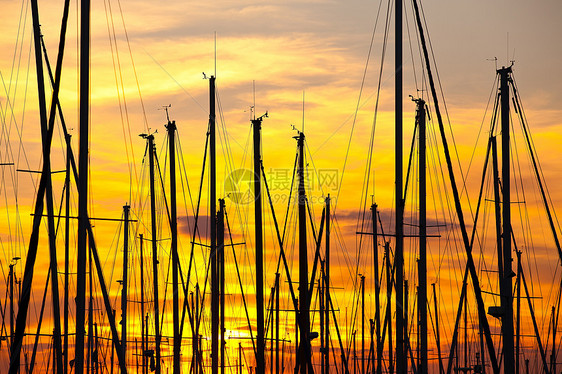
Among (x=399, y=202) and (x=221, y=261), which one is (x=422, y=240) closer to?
(x=399, y=202)

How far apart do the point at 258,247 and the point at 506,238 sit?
8.67 meters

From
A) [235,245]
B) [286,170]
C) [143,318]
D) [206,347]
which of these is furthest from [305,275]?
[206,347]

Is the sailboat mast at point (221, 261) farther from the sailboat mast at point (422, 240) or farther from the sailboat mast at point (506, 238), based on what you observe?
the sailboat mast at point (506, 238)

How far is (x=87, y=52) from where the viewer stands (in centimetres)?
1994

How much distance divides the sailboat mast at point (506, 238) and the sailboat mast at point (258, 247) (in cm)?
813

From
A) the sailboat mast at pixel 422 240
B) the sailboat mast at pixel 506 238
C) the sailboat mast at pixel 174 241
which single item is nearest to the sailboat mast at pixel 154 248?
the sailboat mast at pixel 174 241

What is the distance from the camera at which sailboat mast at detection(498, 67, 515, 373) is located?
25406mm

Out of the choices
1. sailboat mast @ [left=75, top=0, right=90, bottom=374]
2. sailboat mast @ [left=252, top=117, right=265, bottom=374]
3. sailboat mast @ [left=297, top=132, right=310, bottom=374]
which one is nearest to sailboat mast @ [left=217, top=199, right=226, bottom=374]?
sailboat mast @ [left=252, top=117, right=265, bottom=374]

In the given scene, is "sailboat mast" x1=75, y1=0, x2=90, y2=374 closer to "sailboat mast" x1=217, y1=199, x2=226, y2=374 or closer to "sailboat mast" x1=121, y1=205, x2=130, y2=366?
"sailboat mast" x1=217, y1=199, x2=226, y2=374

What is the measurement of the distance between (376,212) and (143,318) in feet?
42.6

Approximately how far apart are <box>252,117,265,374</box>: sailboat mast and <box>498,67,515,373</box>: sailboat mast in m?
8.13

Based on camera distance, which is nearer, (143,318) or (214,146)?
(214,146)

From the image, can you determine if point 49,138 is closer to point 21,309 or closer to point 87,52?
point 87,52

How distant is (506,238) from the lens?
27203 millimetres
